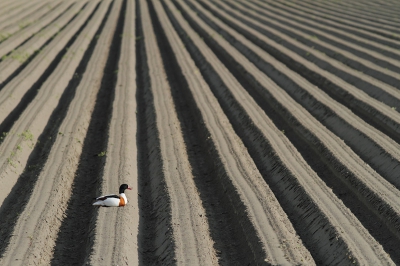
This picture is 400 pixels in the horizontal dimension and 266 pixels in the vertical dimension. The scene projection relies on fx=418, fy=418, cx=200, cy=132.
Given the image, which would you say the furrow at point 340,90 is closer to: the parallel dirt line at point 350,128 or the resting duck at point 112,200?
the parallel dirt line at point 350,128

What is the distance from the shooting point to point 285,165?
7.61m

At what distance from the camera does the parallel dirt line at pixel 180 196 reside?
217 inches

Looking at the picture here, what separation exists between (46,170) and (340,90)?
25.8 feet

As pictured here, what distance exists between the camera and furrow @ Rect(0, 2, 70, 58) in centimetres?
1509

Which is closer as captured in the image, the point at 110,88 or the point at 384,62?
the point at 110,88

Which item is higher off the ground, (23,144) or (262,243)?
(23,144)

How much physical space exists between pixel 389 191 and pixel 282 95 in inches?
189

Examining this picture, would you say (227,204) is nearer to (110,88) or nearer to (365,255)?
(365,255)

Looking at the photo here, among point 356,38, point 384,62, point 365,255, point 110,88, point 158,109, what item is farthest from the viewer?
point 356,38

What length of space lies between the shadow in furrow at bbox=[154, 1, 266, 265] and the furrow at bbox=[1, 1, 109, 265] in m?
2.27

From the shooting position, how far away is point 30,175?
7578 mm

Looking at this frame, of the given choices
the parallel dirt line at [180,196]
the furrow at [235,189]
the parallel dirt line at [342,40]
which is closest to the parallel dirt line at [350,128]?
the furrow at [235,189]

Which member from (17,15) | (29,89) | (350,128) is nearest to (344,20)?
(350,128)

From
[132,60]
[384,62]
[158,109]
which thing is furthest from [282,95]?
[132,60]
